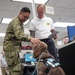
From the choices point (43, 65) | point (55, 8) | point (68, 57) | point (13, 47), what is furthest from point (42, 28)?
point (55, 8)

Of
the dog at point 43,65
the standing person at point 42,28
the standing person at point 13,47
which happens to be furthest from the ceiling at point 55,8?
the dog at point 43,65

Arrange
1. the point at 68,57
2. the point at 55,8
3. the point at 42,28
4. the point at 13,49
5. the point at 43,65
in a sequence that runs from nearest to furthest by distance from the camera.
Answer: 1. the point at 43,65
2. the point at 68,57
3. the point at 13,49
4. the point at 42,28
5. the point at 55,8

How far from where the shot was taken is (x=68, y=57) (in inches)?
80.4

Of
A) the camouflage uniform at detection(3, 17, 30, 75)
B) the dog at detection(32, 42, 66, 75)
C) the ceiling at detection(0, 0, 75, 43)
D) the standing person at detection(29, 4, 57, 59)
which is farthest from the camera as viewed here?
the ceiling at detection(0, 0, 75, 43)

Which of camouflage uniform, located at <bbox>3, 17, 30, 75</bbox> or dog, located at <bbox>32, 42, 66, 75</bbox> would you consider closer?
dog, located at <bbox>32, 42, 66, 75</bbox>

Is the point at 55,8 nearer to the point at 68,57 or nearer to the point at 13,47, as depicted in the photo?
the point at 13,47

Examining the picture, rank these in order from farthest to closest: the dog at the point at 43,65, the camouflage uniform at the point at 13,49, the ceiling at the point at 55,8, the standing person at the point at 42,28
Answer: the ceiling at the point at 55,8 → the standing person at the point at 42,28 → the camouflage uniform at the point at 13,49 → the dog at the point at 43,65

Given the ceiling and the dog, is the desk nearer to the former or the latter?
the dog

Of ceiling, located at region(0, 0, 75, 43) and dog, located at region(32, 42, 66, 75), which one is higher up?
ceiling, located at region(0, 0, 75, 43)

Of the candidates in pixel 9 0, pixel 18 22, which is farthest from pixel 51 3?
pixel 18 22

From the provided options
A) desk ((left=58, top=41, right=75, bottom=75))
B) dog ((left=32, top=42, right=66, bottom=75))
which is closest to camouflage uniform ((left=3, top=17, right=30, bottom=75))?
dog ((left=32, top=42, right=66, bottom=75))

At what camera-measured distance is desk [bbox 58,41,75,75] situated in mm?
1943

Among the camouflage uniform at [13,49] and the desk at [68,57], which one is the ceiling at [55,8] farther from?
the desk at [68,57]

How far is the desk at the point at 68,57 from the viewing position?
6.37 ft
